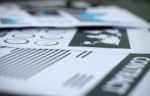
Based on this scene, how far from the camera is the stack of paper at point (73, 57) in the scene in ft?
0.85

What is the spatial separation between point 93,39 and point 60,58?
135mm

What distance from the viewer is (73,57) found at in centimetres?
36

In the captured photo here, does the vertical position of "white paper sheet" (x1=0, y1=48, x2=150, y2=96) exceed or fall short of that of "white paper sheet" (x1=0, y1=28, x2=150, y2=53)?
it falls short

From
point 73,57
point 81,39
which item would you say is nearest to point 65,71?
point 73,57

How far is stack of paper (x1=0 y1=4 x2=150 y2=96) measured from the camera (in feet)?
0.85

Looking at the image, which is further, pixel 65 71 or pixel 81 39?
pixel 81 39

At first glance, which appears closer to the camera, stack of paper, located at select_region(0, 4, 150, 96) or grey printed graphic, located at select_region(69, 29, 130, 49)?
stack of paper, located at select_region(0, 4, 150, 96)

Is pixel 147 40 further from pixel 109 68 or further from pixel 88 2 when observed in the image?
pixel 88 2

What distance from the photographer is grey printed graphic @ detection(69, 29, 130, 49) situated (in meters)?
0.43

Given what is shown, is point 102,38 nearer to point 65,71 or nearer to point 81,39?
point 81,39

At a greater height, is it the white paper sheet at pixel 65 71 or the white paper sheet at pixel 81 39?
the white paper sheet at pixel 81 39

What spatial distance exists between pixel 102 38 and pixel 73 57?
137 millimetres

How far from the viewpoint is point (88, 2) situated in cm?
103

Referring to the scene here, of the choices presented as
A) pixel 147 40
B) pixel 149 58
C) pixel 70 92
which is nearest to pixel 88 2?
pixel 147 40
